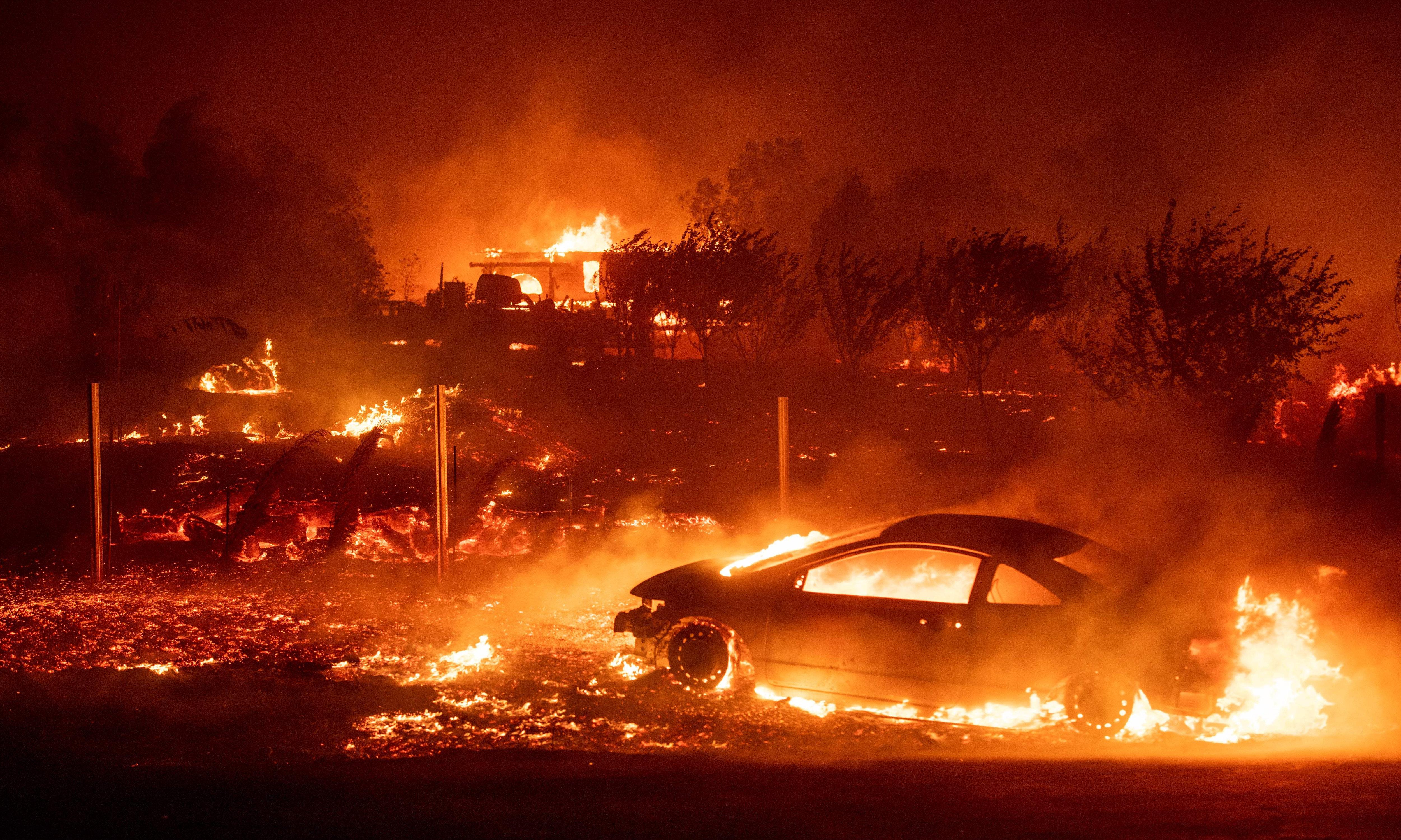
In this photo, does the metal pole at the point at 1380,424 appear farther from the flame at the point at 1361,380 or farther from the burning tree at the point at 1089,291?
the burning tree at the point at 1089,291

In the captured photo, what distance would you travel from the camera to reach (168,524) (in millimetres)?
11789

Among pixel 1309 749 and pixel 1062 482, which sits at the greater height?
pixel 1062 482

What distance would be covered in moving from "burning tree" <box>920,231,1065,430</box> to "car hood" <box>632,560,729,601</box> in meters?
16.7

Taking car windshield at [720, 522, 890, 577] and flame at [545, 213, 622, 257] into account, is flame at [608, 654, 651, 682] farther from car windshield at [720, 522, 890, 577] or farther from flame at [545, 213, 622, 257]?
flame at [545, 213, 622, 257]

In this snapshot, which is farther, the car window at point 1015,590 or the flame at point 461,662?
the flame at point 461,662

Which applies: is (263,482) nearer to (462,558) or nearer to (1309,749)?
(462,558)

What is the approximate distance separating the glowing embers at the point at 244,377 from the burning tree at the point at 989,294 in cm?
1753

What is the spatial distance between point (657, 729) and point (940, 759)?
158 centimetres

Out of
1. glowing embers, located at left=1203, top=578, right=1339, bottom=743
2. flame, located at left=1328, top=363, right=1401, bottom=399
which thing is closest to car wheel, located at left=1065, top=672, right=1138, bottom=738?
glowing embers, located at left=1203, top=578, right=1339, bottom=743

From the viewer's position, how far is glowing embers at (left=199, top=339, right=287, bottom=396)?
84.5 ft

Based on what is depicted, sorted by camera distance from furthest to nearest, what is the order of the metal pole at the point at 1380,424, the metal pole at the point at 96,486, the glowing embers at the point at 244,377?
the glowing embers at the point at 244,377 → the metal pole at the point at 1380,424 → the metal pole at the point at 96,486

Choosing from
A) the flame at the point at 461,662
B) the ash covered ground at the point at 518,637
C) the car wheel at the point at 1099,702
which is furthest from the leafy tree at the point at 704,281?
the car wheel at the point at 1099,702

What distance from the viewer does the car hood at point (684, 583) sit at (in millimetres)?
6145

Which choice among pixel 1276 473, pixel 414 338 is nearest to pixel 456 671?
pixel 1276 473
